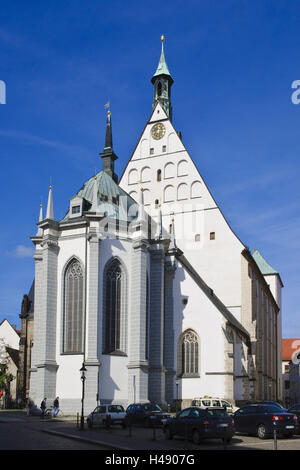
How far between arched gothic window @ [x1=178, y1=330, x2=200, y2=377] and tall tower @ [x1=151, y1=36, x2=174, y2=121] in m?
21.7

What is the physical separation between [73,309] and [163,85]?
1088 inches

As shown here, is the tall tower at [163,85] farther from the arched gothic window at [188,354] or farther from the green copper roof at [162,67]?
the arched gothic window at [188,354]

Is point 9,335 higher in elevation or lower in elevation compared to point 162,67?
lower

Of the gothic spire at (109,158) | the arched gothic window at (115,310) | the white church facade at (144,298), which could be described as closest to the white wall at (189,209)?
the white church facade at (144,298)

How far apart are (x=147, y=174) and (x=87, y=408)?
2408cm

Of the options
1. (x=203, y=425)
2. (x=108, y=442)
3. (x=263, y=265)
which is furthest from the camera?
(x=263, y=265)

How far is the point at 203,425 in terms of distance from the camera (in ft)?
68.7

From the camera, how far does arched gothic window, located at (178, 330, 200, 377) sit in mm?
44031

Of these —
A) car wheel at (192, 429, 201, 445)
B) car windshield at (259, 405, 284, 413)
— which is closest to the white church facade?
car windshield at (259, 405, 284, 413)

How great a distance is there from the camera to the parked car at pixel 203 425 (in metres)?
20.8

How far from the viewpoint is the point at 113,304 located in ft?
132

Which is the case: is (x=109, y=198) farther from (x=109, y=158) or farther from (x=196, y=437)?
(x=196, y=437)

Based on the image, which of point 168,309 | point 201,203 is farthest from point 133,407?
point 201,203

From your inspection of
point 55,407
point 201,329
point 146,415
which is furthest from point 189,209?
point 146,415
